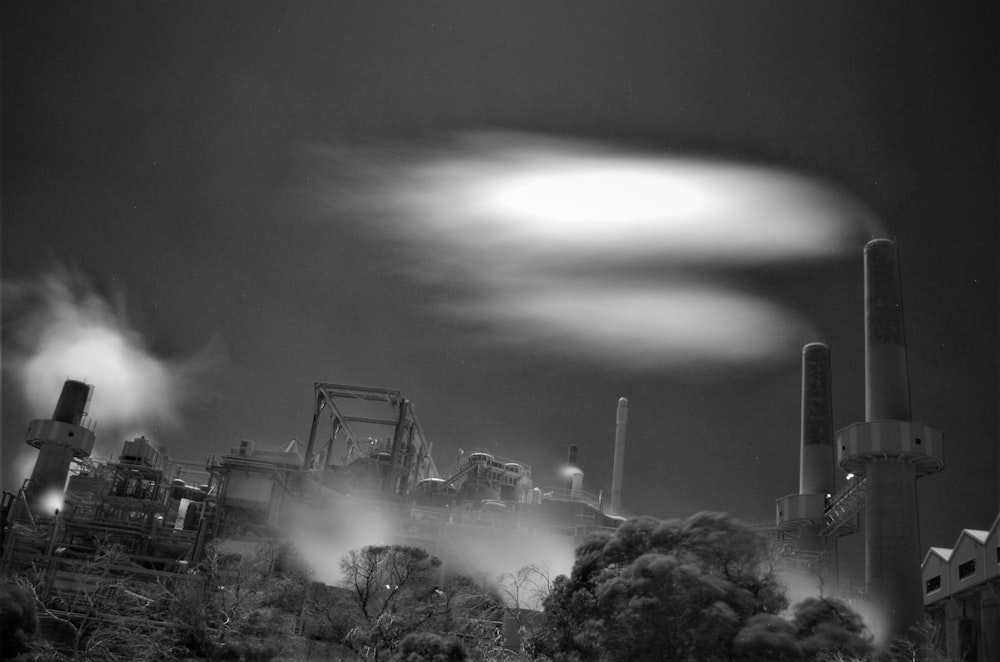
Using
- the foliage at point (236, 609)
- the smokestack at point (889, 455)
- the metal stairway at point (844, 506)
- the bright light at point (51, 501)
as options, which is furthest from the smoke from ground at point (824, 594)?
the bright light at point (51, 501)

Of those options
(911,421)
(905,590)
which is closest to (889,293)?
(911,421)

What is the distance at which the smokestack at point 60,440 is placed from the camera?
7719 cm

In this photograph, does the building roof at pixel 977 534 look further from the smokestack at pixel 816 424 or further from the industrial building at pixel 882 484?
the smokestack at pixel 816 424

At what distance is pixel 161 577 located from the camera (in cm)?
4734

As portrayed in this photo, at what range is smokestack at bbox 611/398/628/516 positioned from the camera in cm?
9744

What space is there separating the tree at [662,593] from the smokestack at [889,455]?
16429 mm

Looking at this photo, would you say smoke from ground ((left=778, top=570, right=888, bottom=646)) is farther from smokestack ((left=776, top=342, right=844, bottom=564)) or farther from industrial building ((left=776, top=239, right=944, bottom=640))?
smokestack ((left=776, top=342, right=844, bottom=564))

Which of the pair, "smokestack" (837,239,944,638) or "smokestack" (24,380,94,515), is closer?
"smokestack" (837,239,944,638)

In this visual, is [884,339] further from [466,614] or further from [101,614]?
[101,614]

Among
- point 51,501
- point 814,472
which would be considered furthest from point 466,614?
point 51,501

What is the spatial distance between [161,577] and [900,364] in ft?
155

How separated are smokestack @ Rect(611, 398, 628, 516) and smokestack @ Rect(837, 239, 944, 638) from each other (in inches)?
1779

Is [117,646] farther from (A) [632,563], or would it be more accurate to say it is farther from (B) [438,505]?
(B) [438,505]

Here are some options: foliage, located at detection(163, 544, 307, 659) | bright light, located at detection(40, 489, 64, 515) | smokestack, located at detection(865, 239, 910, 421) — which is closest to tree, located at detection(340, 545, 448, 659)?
foliage, located at detection(163, 544, 307, 659)
